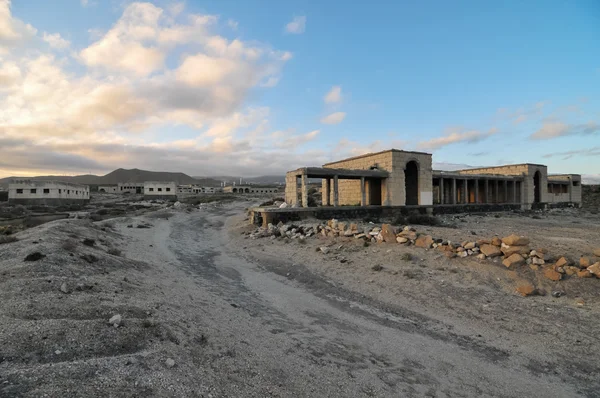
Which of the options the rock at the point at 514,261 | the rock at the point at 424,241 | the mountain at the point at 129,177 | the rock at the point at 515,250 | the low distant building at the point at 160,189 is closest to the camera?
the rock at the point at 514,261

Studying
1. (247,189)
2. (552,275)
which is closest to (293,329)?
(552,275)

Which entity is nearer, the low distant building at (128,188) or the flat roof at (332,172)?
the flat roof at (332,172)

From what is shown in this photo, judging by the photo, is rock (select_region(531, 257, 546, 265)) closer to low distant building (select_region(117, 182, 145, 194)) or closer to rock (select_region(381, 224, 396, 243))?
rock (select_region(381, 224, 396, 243))

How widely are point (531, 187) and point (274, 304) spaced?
37.9 m

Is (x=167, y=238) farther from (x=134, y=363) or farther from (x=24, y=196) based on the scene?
(x=24, y=196)

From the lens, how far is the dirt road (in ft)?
13.4

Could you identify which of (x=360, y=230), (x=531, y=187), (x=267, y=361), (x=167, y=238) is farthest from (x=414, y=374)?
(x=531, y=187)

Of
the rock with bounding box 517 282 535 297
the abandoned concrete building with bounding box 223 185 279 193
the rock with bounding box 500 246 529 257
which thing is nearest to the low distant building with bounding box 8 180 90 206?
A: the abandoned concrete building with bounding box 223 185 279 193

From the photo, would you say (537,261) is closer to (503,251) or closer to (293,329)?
(503,251)

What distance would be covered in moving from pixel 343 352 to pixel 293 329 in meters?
1.21

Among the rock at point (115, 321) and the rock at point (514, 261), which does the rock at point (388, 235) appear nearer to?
the rock at point (514, 261)

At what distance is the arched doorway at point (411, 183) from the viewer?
26.0m

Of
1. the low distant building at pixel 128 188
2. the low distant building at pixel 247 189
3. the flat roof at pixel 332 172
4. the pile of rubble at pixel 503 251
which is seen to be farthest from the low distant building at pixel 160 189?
the pile of rubble at pixel 503 251

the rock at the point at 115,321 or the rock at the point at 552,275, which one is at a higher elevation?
the rock at the point at 115,321
